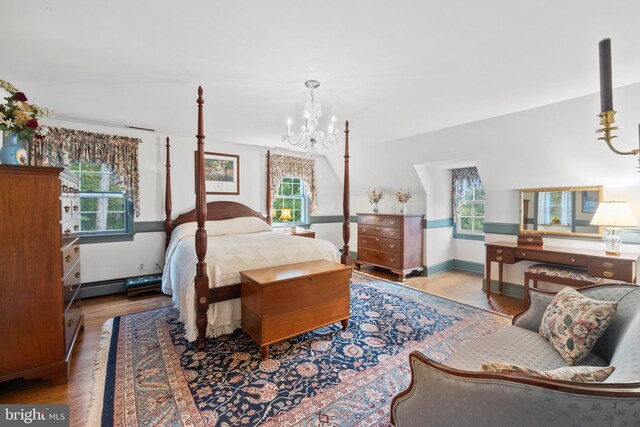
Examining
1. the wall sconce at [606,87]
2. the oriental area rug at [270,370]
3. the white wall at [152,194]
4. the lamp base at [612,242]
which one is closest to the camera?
the wall sconce at [606,87]

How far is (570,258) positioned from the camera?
10.4 feet

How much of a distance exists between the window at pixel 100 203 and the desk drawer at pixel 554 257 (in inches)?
216

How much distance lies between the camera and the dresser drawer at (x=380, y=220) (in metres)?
4.84

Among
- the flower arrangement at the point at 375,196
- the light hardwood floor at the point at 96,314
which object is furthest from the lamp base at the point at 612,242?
the flower arrangement at the point at 375,196

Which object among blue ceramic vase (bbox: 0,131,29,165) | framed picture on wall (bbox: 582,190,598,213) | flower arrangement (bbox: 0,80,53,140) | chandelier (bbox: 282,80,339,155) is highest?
chandelier (bbox: 282,80,339,155)

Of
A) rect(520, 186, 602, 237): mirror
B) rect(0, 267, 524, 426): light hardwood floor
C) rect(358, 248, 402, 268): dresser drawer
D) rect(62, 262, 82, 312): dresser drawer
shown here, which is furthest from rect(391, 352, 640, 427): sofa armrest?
rect(358, 248, 402, 268): dresser drawer

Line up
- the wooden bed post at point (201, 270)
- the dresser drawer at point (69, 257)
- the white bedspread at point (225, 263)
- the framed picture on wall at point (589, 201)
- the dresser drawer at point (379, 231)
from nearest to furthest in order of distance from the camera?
the dresser drawer at point (69, 257)
the wooden bed post at point (201, 270)
the white bedspread at point (225, 263)
the framed picture on wall at point (589, 201)
the dresser drawer at point (379, 231)

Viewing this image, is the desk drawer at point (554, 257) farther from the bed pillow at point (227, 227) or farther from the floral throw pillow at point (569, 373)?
the bed pillow at point (227, 227)

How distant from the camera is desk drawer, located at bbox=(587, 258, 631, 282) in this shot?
9.20ft

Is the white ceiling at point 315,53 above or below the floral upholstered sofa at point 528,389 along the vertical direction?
above

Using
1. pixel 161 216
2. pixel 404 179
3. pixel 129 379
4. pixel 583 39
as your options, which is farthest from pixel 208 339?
pixel 404 179

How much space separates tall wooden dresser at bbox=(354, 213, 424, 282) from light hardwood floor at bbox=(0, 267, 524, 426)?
25cm

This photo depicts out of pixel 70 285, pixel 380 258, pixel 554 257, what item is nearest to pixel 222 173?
pixel 70 285

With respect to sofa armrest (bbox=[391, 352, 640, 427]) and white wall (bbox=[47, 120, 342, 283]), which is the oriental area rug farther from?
white wall (bbox=[47, 120, 342, 283])
